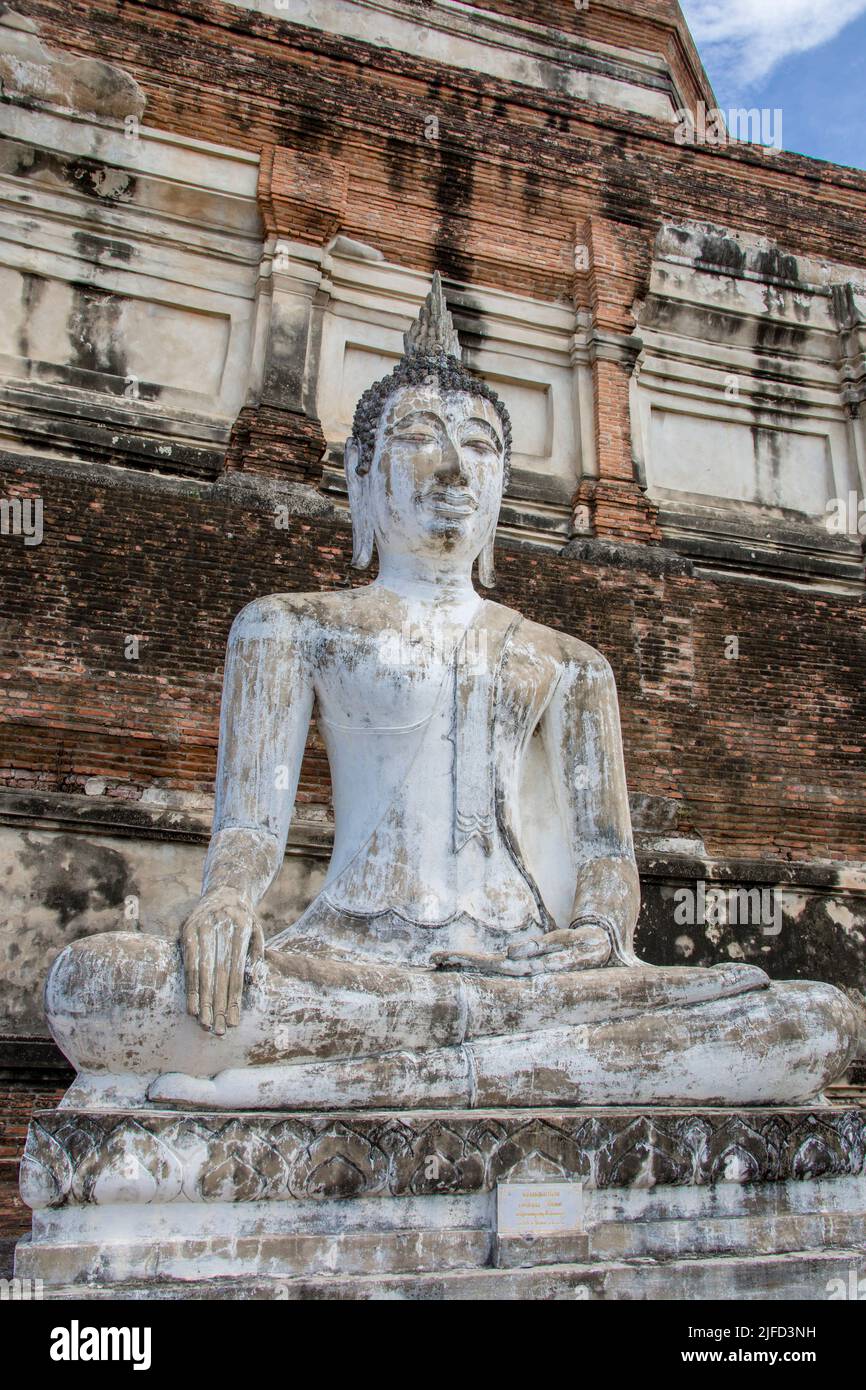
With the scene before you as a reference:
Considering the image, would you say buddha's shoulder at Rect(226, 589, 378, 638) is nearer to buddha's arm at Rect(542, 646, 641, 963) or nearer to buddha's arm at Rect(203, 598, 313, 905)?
buddha's arm at Rect(203, 598, 313, 905)

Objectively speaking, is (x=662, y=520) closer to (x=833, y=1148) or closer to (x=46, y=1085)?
Result: (x=46, y=1085)

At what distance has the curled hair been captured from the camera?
4.09 metres

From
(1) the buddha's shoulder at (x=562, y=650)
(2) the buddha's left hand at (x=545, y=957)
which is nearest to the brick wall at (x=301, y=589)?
(1) the buddha's shoulder at (x=562, y=650)

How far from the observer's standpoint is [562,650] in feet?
13.2

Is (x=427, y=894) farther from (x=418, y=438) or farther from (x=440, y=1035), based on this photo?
(x=418, y=438)

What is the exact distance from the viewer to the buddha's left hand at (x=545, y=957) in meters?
3.21

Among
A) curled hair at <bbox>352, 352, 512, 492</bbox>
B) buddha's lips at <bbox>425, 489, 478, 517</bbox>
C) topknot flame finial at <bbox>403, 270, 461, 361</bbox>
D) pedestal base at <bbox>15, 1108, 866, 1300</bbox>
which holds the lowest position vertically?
pedestal base at <bbox>15, 1108, 866, 1300</bbox>

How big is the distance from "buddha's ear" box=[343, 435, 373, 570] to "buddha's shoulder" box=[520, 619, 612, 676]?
0.61 m

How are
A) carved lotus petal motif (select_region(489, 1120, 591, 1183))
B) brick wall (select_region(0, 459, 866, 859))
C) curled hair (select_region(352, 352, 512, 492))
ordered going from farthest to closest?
1. brick wall (select_region(0, 459, 866, 859))
2. curled hair (select_region(352, 352, 512, 492))
3. carved lotus petal motif (select_region(489, 1120, 591, 1183))

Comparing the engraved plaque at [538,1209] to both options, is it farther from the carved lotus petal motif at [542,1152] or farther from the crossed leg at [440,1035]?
the crossed leg at [440,1035]

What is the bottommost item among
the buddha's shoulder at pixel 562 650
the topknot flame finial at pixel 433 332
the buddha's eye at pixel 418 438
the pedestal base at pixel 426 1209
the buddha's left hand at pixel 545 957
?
the pedestal base at pixel 426 1209

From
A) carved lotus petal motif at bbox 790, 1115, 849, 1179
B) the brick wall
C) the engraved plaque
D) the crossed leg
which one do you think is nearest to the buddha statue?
the crossed leg

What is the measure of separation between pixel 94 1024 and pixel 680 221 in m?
10.9

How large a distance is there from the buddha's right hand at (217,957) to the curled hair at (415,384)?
1.78 m
